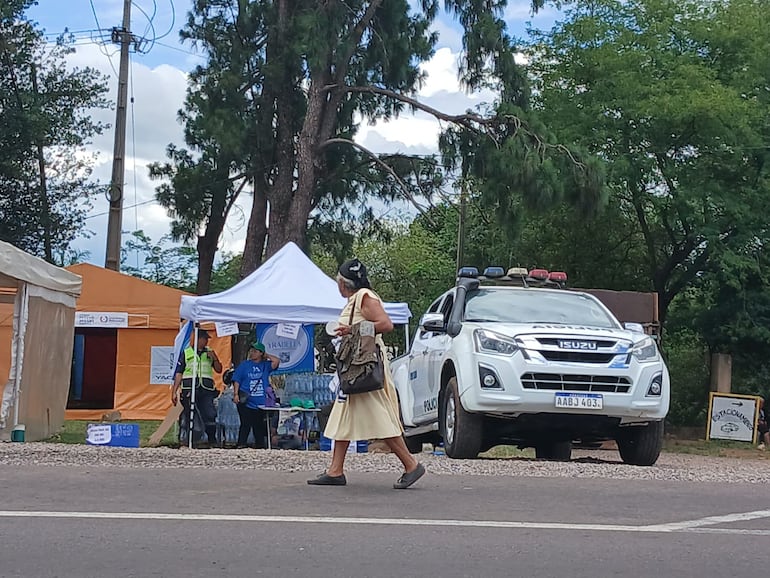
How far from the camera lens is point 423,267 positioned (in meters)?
44.0

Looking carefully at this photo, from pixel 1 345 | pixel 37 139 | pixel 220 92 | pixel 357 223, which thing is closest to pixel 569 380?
pixel 1 345


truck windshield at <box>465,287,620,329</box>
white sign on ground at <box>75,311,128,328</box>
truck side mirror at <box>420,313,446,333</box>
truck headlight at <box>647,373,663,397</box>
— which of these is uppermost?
truck windshield at <box>465,287,620,329</box>

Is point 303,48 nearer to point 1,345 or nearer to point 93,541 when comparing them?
point 1,345

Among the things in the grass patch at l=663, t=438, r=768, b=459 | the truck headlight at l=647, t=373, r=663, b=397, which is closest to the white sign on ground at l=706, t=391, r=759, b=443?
the grass patch at l=663, t=438, r=768, b=459

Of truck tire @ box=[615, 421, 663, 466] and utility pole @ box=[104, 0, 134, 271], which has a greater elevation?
utility pole @ box=[104, 0, 134, 271]

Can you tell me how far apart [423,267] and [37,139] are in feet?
62.0

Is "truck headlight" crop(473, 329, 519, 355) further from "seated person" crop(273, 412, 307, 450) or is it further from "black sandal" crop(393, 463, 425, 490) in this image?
"seated person" crop(273, 412, 307, 450)

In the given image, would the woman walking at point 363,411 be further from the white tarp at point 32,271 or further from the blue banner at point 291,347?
the blue banner at point 291,347

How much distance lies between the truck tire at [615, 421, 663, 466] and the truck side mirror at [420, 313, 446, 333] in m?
2.07

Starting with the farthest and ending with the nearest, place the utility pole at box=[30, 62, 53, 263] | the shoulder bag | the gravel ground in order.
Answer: the utility pole at box=[30, 62, 53, 263] < the gravel ground < the shoulder bag

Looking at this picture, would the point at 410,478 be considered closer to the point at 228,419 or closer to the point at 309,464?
the point at 309,464

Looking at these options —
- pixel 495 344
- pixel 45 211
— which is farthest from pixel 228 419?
pixel 45 211

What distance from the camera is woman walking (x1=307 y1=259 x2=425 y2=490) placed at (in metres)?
7.66

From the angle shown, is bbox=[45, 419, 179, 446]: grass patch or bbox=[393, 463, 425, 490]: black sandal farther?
bbox=[45, 419, 179, 446]: grass patch
